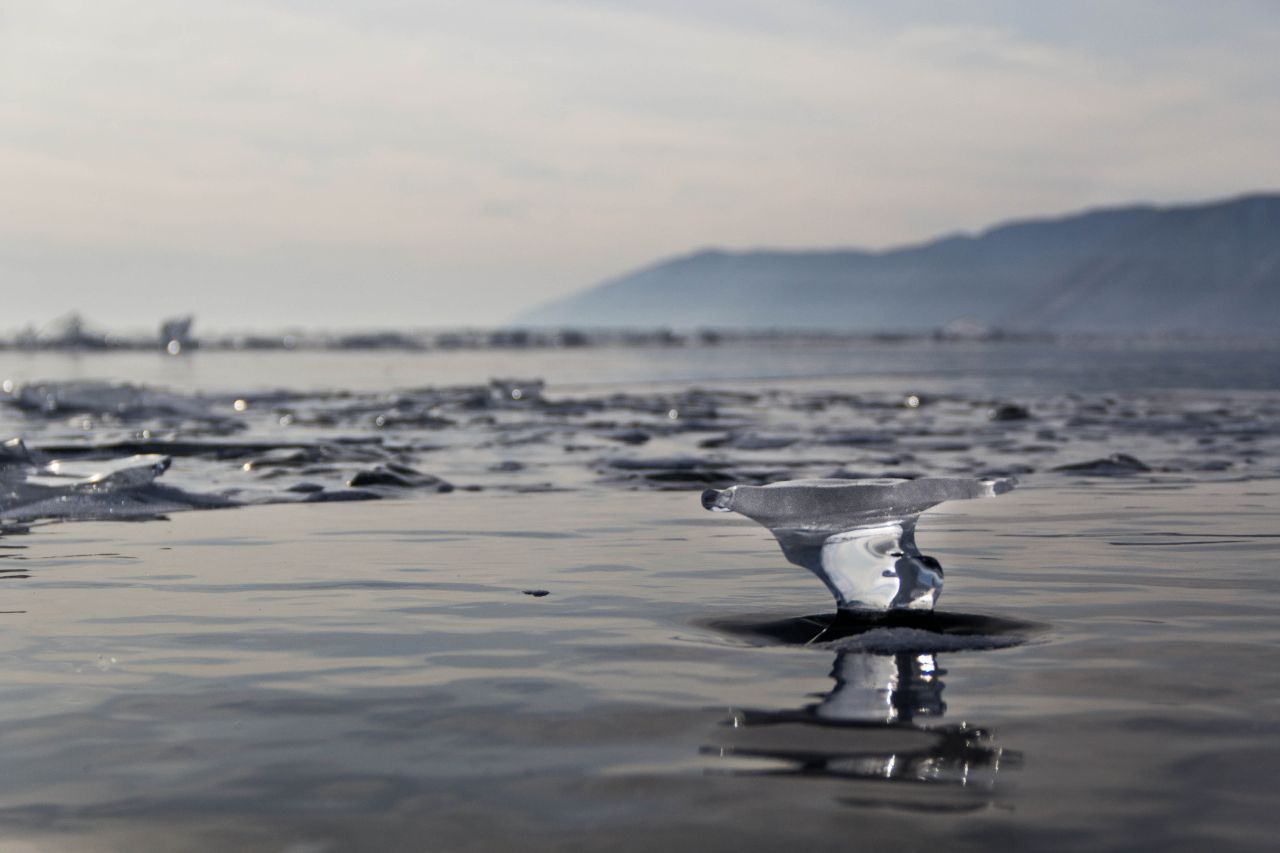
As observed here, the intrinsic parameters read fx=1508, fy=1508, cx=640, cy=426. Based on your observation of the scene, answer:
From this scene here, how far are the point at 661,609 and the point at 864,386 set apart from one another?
30.0 meters

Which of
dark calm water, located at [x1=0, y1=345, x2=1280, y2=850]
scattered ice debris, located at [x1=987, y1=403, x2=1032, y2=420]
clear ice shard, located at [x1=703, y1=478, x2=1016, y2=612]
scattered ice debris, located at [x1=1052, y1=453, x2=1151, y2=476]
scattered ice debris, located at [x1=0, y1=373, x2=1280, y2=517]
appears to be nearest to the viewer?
dark calm water, located at [x1=0, y1=345, x2=1280, y2=850]

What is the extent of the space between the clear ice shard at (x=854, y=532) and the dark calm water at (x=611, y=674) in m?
0.22

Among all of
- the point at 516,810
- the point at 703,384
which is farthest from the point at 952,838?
the point at 703,384

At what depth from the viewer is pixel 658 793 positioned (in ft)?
13.1

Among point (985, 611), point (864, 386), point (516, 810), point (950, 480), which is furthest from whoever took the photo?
point (864, 386)

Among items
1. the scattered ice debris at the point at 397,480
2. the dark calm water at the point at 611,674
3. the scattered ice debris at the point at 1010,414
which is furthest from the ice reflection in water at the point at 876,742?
the scattered ice debris at the point at 1010,414

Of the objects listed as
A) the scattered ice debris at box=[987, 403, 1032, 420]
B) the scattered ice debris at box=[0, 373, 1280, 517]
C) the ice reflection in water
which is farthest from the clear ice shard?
the scattered ice debris at box=[987, 403, 1032, 420]

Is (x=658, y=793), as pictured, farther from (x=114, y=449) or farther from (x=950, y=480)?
(x=114, y=449)

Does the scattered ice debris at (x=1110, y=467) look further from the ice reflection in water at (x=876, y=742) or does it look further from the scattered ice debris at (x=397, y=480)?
the ice reflection in water at (x=876, y=742)

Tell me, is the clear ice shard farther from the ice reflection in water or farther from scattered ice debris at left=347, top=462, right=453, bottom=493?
scattered ice debris at left=347, top=462, right=453, bottom=493

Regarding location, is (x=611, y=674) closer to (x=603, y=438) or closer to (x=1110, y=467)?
(x=1110, y=467)

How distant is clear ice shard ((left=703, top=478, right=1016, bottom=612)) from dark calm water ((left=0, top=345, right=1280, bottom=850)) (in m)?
0.22

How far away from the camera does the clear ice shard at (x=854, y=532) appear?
19.2 feet

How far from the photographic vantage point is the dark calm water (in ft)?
12.5
